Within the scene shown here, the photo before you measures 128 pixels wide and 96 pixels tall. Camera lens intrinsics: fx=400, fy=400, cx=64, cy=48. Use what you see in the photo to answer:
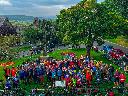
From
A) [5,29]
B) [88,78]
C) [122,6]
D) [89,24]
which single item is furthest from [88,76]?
[5,29]

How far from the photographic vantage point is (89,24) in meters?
64.5

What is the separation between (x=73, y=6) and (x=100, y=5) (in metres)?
5.04

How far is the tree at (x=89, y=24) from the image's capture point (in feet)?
213

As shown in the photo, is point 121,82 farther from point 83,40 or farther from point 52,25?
point 52,25

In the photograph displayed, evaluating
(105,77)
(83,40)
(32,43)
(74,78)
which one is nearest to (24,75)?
(74,78)

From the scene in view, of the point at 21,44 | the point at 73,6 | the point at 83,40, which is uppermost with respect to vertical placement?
the point at 73,6

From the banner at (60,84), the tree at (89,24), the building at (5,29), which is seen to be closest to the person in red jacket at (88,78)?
the banner at (60,84)

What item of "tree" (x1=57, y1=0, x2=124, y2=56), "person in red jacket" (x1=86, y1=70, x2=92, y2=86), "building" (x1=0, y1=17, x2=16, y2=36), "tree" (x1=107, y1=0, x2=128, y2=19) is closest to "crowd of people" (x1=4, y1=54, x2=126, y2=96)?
"person in red jacket" (x1=86, y1=70, x2=92, y2=86)

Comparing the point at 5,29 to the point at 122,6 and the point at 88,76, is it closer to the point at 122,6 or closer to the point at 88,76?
the point at 122,6

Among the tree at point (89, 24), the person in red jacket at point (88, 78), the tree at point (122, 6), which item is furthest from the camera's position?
the tree at point (122, 6)

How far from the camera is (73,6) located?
2704 inches

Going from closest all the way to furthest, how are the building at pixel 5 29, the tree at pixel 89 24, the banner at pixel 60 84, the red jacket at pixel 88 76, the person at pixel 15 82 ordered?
the person at pixel 15 82 → the banner at pixel 60 84 → the red jacket at pixel 88 76 → the tree at pixel 89 24 → the building at pixel 5 29

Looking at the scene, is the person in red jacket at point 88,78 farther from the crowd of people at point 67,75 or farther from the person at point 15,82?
the person at point 15,82

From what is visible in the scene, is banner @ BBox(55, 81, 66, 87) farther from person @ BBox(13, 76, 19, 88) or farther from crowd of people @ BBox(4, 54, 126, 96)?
person @ BBox(13, 76, 19, 88)
